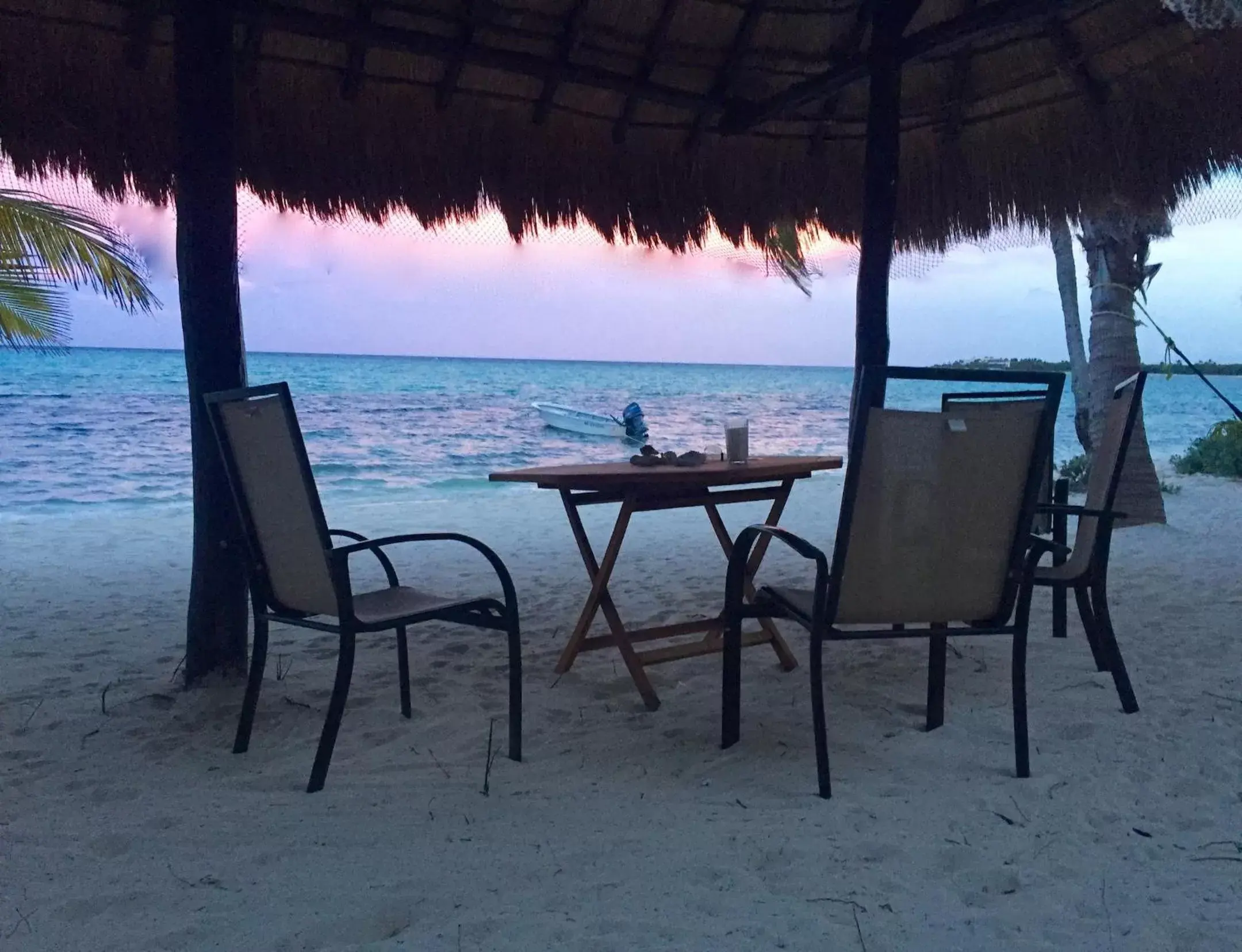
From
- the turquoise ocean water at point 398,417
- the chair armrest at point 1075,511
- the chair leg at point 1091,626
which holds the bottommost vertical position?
the turquoise ocean water at point 398,417

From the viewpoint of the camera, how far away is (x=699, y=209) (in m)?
4.70

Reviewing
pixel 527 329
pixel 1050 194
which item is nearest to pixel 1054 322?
pixel 527 329

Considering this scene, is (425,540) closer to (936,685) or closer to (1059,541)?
(936,685)

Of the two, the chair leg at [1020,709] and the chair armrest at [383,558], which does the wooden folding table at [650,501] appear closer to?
the chair armrest at [383,558]

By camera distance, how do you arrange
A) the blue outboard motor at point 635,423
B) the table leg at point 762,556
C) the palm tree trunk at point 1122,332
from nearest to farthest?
the table leg at point 762,556
the palm tree trunk at point 1122,332
the blue outboard motor at point 635,423

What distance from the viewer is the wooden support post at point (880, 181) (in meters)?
3.42

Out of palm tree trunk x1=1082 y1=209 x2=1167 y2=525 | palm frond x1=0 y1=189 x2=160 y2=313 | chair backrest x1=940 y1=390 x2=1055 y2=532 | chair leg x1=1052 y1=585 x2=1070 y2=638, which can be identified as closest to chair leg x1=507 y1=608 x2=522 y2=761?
chair backrest x1=940 y1=390 x2=1055 y2=532

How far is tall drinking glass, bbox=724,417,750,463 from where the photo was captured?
2.97 metres

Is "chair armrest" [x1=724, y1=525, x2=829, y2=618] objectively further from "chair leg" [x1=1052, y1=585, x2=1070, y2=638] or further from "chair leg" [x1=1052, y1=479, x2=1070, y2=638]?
"chair leg" [x1=1052, y1=585, x2=1070, y2=638]

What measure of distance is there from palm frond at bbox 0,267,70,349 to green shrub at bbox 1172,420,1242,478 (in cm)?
1100

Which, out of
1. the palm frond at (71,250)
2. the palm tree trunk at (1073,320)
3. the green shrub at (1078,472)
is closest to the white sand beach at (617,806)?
the palm frond at (71,250)

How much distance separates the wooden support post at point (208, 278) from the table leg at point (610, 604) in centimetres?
101

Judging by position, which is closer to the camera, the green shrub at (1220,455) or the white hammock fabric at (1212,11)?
the white hammock fabric at (1212,11)

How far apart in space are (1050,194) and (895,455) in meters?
3.10
